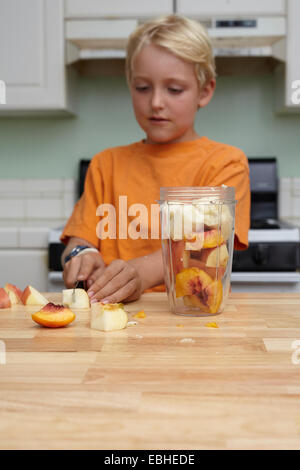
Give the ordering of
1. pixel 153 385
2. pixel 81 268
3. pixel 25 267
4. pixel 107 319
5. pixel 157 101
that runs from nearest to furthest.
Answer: pixel 153 385, pixel 107 319, pixel 81 268, pixel 157 101, pixel 25 267

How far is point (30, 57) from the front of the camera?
2.29 metres

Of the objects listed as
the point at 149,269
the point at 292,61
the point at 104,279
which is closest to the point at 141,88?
the point at 149,269

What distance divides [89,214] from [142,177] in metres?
0.16

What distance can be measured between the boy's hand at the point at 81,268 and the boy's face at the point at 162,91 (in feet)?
1.29

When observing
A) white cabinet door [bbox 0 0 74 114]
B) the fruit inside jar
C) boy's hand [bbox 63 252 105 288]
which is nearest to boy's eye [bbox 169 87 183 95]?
boy's hand [bbox 63 252 105 288]

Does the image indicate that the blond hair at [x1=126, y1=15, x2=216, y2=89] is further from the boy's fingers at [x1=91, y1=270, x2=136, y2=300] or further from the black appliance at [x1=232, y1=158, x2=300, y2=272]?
the black appliance at [x1=232, y1=158, x2=300, y2=272]

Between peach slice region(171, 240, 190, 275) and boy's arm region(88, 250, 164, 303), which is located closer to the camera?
peach slice region(171, 240, 190, 275)

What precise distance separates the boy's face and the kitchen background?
1315mm

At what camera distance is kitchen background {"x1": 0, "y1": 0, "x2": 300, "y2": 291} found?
2543 mm

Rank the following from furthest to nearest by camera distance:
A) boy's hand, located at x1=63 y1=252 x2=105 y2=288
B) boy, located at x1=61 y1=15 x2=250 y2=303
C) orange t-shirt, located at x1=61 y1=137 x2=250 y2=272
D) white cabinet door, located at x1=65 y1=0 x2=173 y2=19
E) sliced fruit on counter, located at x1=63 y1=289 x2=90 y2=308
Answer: white cabinet door, located at x1=65 y1=0 x2=173 y2=19 → orange t-shirt, located at x1=61 y1=137 x2=250 y2=272 → boy, located at x1=61 y1=15 x2=250 y2=303 → boy's hand, located at x1=63 y1=252 x2=105 y2=288 → sliced fruit on counter, located at x1=63 y1=289 x2=90 y2=308

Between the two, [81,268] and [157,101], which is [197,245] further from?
[157,101]

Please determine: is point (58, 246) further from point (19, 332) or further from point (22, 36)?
point (19, 332)

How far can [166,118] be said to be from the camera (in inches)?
49.0
